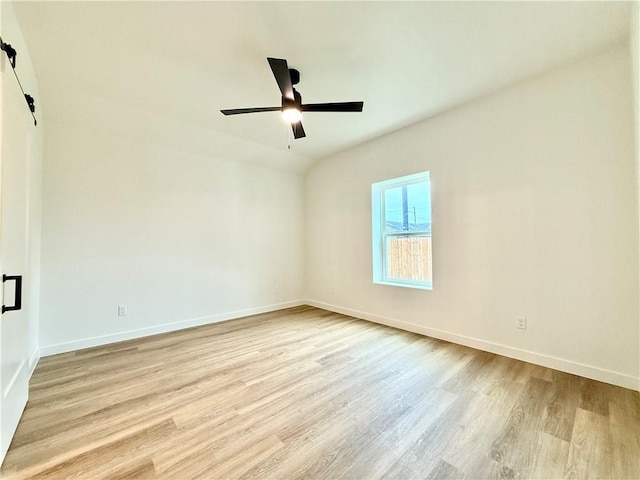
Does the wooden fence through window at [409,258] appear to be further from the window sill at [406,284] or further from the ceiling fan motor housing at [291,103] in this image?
the ceiling fan motor housing at [291,103]

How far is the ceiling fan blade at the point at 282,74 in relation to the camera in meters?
1.76

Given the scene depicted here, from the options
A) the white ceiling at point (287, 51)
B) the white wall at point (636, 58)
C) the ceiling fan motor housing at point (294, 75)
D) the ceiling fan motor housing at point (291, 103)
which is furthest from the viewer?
the ceiling fan motor housing at point (294, 75)

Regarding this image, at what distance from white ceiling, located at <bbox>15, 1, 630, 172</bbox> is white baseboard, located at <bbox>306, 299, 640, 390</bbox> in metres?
2.65

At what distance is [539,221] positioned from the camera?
2500 millimetres

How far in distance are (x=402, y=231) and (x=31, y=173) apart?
156 inches

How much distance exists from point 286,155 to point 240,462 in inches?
160

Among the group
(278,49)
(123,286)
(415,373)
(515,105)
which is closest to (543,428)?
(415,373)

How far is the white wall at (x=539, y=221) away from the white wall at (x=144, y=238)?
238 cm

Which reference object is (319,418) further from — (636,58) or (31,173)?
(636,58)

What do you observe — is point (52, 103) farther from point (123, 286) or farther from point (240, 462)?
point (240, 462)

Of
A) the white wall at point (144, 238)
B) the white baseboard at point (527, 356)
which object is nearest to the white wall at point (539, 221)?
the white baseboard at point (527, 356)

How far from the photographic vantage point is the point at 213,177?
161 inches

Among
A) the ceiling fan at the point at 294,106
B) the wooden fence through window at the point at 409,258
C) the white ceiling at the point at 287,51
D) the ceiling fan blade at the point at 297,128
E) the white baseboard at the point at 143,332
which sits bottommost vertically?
the white baseboard at the point at 143,332

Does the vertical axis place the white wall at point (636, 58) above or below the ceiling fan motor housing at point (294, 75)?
below
